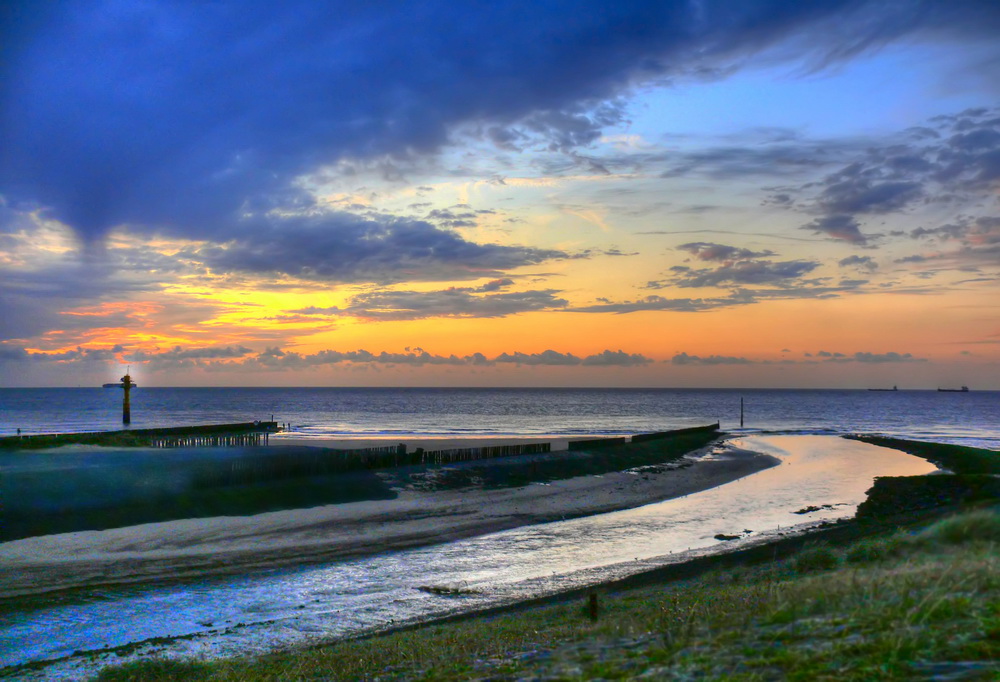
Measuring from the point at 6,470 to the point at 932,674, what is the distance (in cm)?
3808

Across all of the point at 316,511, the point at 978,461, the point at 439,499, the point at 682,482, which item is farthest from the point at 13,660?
the point at 978,461

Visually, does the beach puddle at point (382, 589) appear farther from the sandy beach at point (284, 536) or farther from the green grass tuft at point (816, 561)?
the green grass tuft at point (816, 561)

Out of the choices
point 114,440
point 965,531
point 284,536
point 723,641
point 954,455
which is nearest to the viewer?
point 723,641

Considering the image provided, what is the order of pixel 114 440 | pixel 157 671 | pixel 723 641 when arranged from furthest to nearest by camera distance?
pixel 114 440, pixel 157 671, pixel 723 641

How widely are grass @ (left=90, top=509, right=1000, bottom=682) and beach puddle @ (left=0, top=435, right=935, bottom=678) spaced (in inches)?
80.1

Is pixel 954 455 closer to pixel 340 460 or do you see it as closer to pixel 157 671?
pixel 340 460

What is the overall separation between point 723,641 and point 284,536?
2002 cm

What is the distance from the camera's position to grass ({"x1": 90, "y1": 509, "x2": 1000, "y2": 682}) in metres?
6.36

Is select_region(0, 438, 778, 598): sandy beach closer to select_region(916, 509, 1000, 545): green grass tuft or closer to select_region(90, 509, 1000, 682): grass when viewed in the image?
select_region(90, 509, 1000, 682): grass

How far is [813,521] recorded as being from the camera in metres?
27.9

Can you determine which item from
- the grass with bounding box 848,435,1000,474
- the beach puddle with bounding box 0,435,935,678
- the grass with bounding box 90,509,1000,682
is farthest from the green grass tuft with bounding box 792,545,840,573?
the grass with bounding box 848,435,1000,474

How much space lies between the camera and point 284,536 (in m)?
24.2

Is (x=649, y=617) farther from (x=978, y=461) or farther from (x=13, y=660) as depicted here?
(x=978, y=461)

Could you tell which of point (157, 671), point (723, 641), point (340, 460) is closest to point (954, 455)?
point (340, 460)
